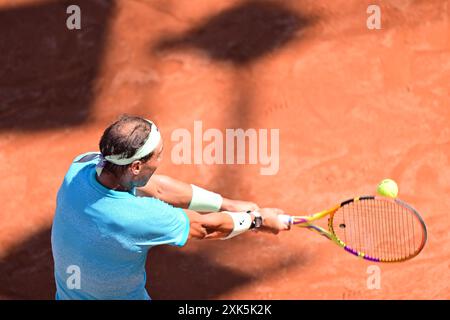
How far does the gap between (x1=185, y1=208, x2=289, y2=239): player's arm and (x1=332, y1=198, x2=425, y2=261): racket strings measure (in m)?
0.86

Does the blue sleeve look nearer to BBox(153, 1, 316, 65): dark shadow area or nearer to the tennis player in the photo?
the tennis player

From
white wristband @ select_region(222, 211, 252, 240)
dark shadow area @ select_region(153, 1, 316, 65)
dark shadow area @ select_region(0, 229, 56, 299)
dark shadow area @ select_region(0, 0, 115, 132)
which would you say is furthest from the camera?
dark shadow area @ select_region(153, 1, 316, 65)

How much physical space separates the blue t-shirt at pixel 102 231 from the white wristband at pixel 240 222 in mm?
412

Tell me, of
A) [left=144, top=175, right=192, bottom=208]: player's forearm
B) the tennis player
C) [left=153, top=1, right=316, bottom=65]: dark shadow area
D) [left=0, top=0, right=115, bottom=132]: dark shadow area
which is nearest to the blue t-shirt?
the tennis player

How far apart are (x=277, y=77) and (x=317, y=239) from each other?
1471mm

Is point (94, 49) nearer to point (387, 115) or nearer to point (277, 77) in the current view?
point (277, 77)

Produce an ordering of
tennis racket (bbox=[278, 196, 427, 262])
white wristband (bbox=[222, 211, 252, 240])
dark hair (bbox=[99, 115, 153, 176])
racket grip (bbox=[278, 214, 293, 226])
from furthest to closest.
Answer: tennis racket (bbox=[278, 196, 427, 262]) → racket grip (bbox=[278, 214, 293, 226]) → white wristband (bbox=[222, 211, 252, 240]) → dark hair (bbox=[99, 115, 153, 176])

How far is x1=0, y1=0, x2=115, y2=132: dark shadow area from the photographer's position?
6.14 m

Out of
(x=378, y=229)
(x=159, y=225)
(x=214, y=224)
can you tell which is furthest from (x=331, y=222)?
(x=159, y=225)

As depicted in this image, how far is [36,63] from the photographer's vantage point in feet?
21.1

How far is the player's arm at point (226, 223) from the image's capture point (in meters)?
3.75

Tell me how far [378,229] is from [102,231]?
227 centimetres

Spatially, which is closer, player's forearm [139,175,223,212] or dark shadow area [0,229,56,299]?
player's forearm [139,175,223,212]

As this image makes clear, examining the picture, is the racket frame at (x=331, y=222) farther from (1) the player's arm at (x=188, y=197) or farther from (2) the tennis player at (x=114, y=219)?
(2) the tennis player at (x=114, y=219)
